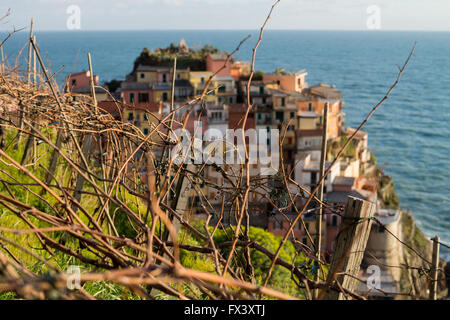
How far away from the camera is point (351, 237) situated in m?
1.20

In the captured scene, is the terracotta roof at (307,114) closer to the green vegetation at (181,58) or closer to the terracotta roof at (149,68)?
the green vegetation at (181,58)

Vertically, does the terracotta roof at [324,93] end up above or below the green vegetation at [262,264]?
below

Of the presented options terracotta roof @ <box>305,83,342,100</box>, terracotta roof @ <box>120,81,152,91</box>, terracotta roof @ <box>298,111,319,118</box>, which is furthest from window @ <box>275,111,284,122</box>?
terracotta roof @ <box>120,81,152,91</box>

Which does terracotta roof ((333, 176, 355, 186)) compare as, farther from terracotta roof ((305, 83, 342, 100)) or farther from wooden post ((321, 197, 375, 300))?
wooden post ((321, 197, 375, 300))

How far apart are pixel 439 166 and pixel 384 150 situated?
2927mm

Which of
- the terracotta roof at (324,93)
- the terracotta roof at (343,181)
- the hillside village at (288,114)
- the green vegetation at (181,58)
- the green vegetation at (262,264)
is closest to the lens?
the green vegetation at (262,264)

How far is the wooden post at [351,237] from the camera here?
1192mm

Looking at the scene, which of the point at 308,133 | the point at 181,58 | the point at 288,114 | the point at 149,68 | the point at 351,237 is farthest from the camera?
the point at 181,58

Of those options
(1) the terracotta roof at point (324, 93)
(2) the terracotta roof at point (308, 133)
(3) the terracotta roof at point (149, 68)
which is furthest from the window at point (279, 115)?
(3) the terracotta roof at point (149, 68)

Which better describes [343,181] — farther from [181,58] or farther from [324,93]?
[181,58]

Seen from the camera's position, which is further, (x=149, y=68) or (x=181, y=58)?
(x=181, y=58)

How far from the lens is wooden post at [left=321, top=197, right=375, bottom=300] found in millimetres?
1192

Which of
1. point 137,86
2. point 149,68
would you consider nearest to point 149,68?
point 149,68
